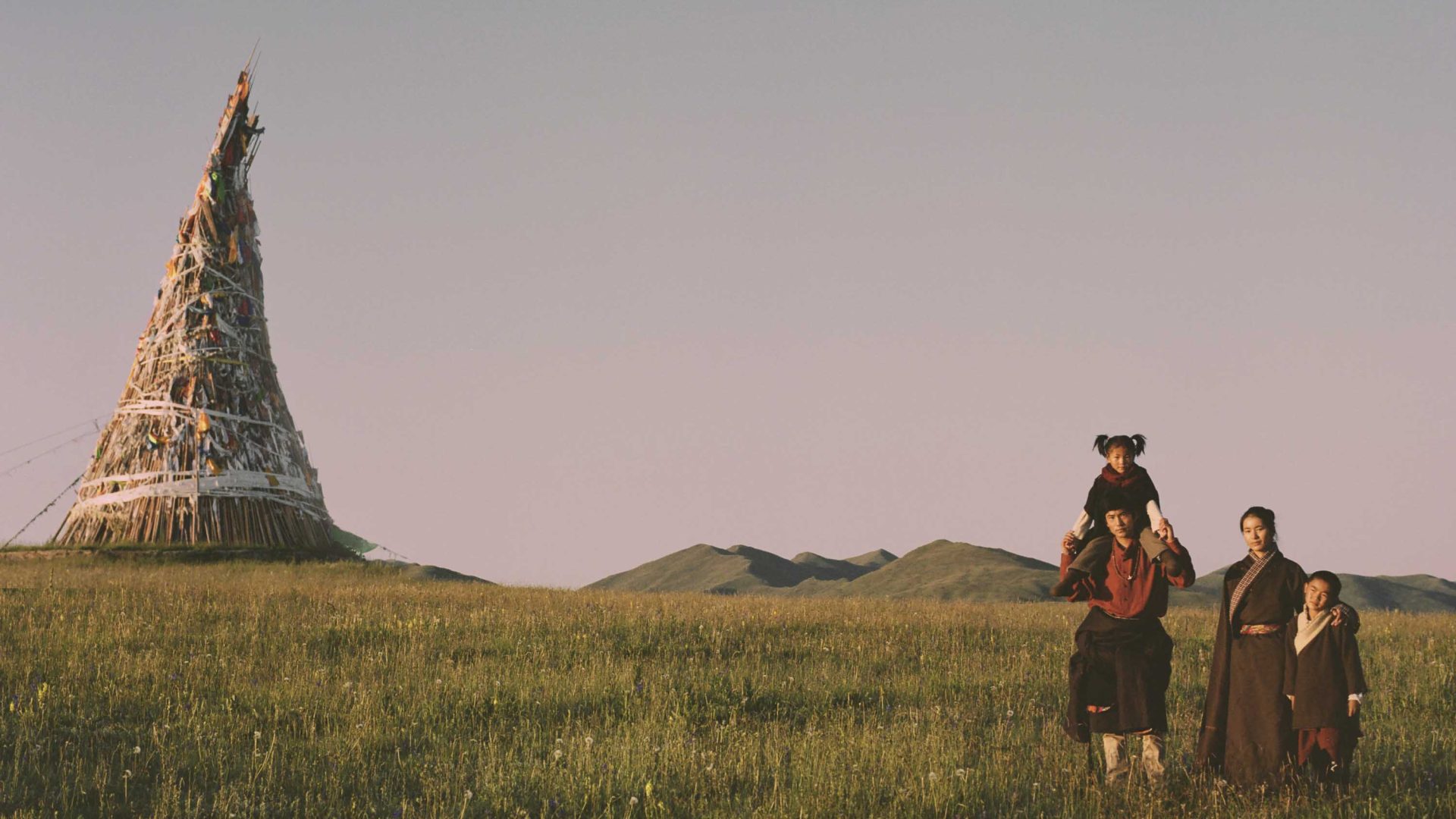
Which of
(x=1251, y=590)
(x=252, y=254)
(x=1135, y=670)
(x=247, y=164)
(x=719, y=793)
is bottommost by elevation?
(x=719, y=793)

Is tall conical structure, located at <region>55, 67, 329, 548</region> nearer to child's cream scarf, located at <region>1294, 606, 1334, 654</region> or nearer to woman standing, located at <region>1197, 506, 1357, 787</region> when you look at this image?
woman standing, located at <region>1197, 506, 1357, 787</region>

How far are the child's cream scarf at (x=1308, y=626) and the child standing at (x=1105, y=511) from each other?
129 centimetres

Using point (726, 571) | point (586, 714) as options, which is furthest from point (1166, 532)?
point (726, 571)

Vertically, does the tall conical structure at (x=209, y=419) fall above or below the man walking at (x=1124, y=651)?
above

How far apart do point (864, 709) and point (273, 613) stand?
382 inches

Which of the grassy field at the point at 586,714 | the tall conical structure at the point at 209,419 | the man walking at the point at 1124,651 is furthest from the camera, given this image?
the tall conical structure at the point at 209,419

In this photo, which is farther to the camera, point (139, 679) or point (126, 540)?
point (126, 540)

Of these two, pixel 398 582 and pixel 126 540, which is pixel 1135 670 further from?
pixel 126 540

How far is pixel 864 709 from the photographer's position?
35.0 feet

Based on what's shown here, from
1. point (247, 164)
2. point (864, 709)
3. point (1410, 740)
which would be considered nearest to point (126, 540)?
point (247, 164)

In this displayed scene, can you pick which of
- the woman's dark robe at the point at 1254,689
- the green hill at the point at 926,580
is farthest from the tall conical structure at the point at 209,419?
the woman's dark robe at the point at 1254,689

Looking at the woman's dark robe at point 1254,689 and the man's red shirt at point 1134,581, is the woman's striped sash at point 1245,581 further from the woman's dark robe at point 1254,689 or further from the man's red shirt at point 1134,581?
the man's red shirt at point 1134,581

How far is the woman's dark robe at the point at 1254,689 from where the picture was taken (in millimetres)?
7926

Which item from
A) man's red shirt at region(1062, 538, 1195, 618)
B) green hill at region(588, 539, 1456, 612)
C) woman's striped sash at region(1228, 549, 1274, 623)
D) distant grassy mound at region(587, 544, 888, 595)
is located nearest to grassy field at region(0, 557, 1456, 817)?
man's red shirt at region(1062, 538, 1195, 618)
